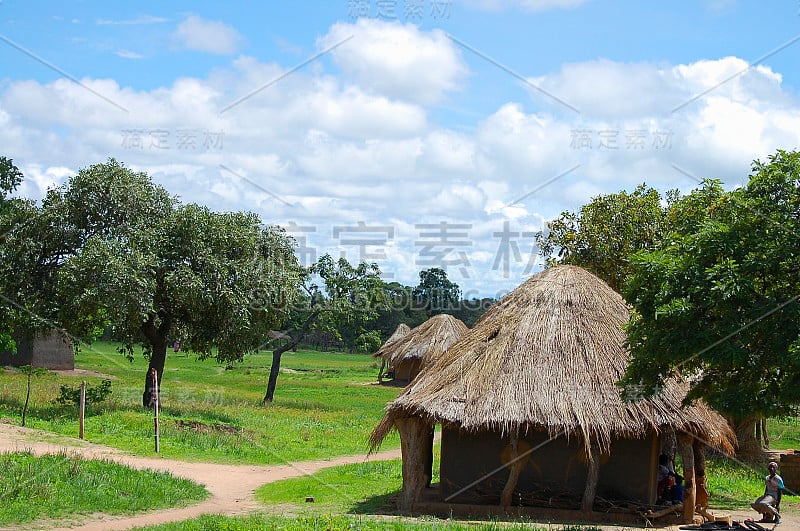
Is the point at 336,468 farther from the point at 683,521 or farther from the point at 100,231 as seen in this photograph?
the point at 100,231

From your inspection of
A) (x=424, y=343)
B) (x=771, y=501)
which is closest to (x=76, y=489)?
(x=771, y=501)

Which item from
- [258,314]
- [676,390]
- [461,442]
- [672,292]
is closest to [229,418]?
[258,314]

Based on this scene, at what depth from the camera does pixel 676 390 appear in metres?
14.0

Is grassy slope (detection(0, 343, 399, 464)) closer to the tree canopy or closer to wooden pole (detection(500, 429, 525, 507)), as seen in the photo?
wooden pole (detection(500, 429, 525, 507))

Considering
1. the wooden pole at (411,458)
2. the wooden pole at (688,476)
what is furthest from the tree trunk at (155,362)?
the wooden pole at (688,476)

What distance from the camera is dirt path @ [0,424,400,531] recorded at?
1354 centimetres

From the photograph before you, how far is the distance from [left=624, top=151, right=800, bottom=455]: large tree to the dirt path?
7.71m

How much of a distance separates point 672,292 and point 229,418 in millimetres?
17112

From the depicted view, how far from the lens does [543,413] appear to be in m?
13.2

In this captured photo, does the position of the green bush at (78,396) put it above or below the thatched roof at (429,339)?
below

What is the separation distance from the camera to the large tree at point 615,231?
68.7 ft

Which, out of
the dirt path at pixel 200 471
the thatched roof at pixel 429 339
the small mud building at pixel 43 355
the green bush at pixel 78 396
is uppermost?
the thatched roof at pixel 429 339

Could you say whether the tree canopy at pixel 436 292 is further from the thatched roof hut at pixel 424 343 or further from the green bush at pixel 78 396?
the green bush at pixel 78 396

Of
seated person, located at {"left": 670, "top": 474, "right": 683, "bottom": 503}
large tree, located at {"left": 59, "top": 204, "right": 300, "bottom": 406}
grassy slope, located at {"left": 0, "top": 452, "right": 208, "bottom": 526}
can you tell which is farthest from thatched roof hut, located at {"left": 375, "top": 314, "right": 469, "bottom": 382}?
grassy slope, located at {"left": 0, "top": 452, "right": 208, "bottom": 526}
